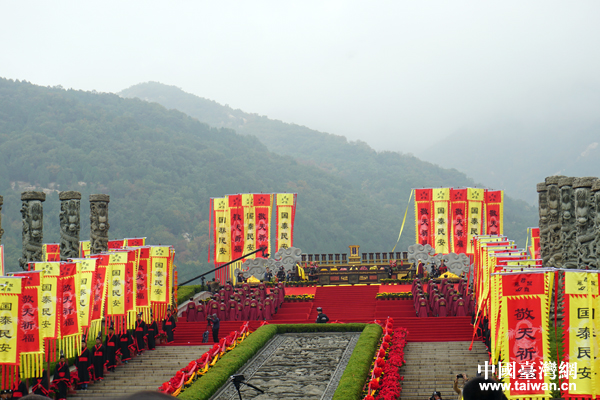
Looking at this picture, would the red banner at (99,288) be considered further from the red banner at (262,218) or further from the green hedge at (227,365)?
the red banner at (262,218)

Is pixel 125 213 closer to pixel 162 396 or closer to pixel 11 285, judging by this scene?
pixel 11 285

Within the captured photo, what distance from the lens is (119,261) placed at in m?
13.4

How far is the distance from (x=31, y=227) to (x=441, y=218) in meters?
14.7

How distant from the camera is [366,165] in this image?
220 feet

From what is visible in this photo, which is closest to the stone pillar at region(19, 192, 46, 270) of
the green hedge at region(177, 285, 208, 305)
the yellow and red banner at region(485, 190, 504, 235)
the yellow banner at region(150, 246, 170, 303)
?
the yellow banner at region(150, 246, 170, 303)

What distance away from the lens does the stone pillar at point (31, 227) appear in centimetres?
1347

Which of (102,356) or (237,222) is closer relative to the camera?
(102,356)

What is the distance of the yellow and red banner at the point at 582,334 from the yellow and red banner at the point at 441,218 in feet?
48.4

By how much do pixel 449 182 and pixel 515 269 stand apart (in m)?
55.5

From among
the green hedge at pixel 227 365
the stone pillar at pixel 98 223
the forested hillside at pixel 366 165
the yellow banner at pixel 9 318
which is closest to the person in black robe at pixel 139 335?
the green hedge at pixel 227 365

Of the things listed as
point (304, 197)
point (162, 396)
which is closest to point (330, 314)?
point (162, 396)

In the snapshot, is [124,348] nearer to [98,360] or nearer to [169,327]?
[98,360]

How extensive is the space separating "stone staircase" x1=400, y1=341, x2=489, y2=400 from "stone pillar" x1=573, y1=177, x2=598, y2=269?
10.1 feet

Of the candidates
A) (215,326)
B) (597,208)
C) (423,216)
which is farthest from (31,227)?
(423,216)
